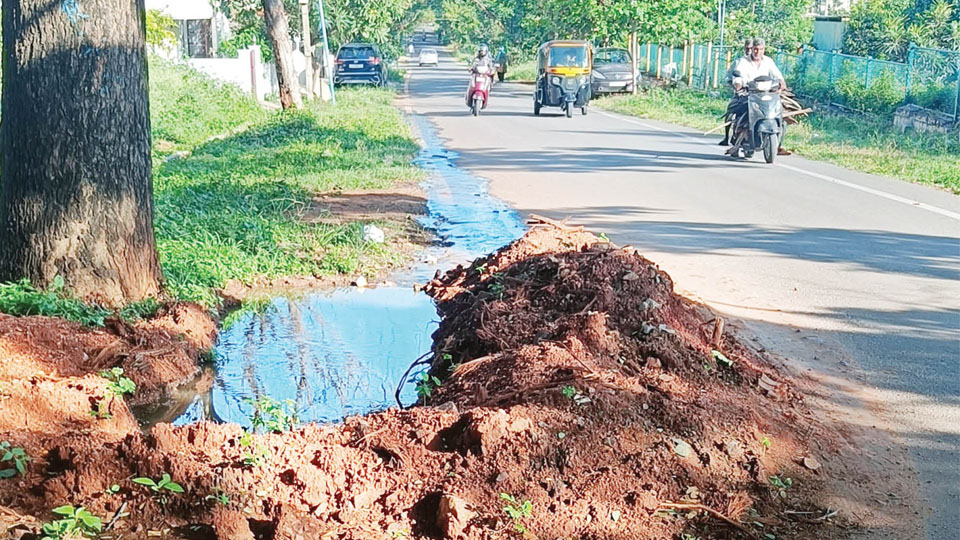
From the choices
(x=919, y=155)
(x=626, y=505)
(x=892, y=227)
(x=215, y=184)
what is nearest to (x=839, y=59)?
(x=919, y=155)

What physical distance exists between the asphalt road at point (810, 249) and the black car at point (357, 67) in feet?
75.9

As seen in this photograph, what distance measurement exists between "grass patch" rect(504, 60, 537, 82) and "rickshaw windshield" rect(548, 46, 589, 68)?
23544 millimetres

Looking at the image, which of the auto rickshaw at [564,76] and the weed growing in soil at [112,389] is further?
the auto rickshaw at [564,76]

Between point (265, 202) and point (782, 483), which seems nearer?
point (782, 483)

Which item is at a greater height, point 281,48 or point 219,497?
point 281,48

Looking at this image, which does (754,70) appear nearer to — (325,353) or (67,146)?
(325,353)

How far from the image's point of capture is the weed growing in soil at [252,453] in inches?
156

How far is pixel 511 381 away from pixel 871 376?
92.1 inches

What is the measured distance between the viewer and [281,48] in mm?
25750

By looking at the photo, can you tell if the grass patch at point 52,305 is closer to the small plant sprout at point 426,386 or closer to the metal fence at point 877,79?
the small plant sprout at point 426,386

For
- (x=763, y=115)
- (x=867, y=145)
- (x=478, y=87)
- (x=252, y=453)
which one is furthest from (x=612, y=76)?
(x=252, y=453)

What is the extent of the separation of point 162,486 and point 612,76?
3493 cm

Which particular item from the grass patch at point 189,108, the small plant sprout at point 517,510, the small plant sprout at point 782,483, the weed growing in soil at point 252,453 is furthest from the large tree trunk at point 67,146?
the grass patch at point 189,108

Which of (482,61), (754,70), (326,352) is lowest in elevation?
(326,352)
